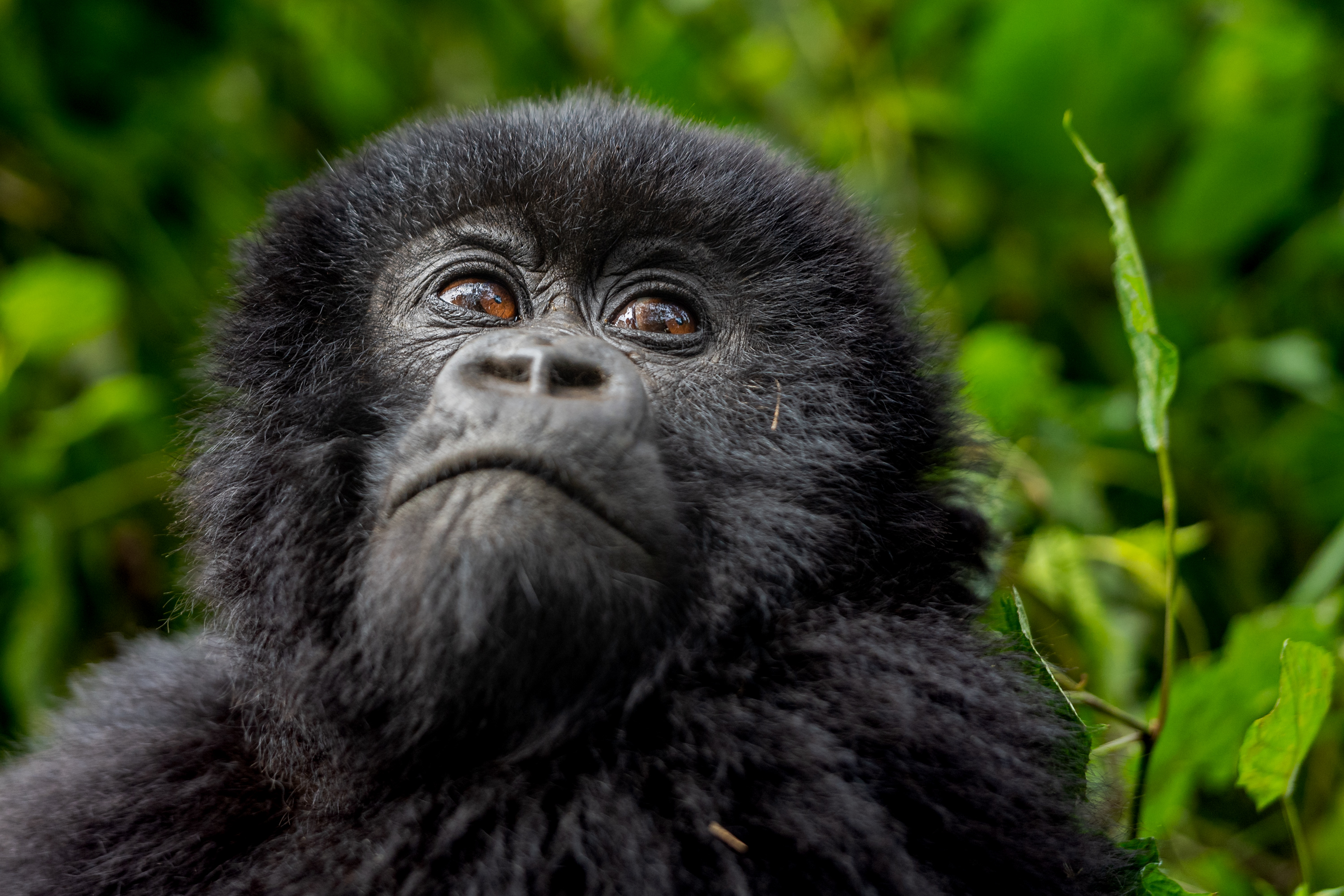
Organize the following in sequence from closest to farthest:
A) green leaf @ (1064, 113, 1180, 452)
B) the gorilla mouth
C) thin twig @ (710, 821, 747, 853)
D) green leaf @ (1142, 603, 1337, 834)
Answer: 1. thin twig @ (710, 821, 747, 853)
2. the gorilla mouth
3. green leaf @ (1064, 113, 1180, 452)
4. green leaf @ (1142, 603, 1337, 834)

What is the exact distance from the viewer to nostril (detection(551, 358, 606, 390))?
4.44 feet

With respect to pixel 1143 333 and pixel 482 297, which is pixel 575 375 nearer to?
pixel 482 297

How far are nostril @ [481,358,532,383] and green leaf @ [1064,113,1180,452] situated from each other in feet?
2.45

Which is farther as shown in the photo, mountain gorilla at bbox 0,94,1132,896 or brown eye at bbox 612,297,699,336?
brown eye at bbox 612,297,699,336

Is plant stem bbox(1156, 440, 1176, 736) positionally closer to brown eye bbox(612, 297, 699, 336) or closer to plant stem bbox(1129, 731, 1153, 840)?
plant stem bbox(1129, 731, 1153, 840)

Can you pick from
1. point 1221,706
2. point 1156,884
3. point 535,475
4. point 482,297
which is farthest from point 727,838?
point 1221,706

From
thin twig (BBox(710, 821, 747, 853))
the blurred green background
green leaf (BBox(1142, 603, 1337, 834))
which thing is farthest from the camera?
the blurred green background

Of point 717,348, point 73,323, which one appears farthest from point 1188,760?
point 73,323

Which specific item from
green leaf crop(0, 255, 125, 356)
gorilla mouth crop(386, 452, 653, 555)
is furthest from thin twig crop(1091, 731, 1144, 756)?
green leaf crop(0, 255, 125, 356)

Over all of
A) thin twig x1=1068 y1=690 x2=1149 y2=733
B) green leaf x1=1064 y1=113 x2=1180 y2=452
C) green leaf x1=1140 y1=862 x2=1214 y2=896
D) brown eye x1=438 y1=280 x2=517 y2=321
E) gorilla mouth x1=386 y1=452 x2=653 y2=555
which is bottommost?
green leaf x1=1140 y1=862 x2=1214 y2=896

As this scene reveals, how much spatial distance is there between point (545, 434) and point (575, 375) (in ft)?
0.40

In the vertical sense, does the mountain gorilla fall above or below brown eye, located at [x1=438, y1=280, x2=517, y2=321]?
below

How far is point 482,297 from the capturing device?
5.27 feet

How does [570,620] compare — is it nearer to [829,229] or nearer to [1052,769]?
[1052,769]
